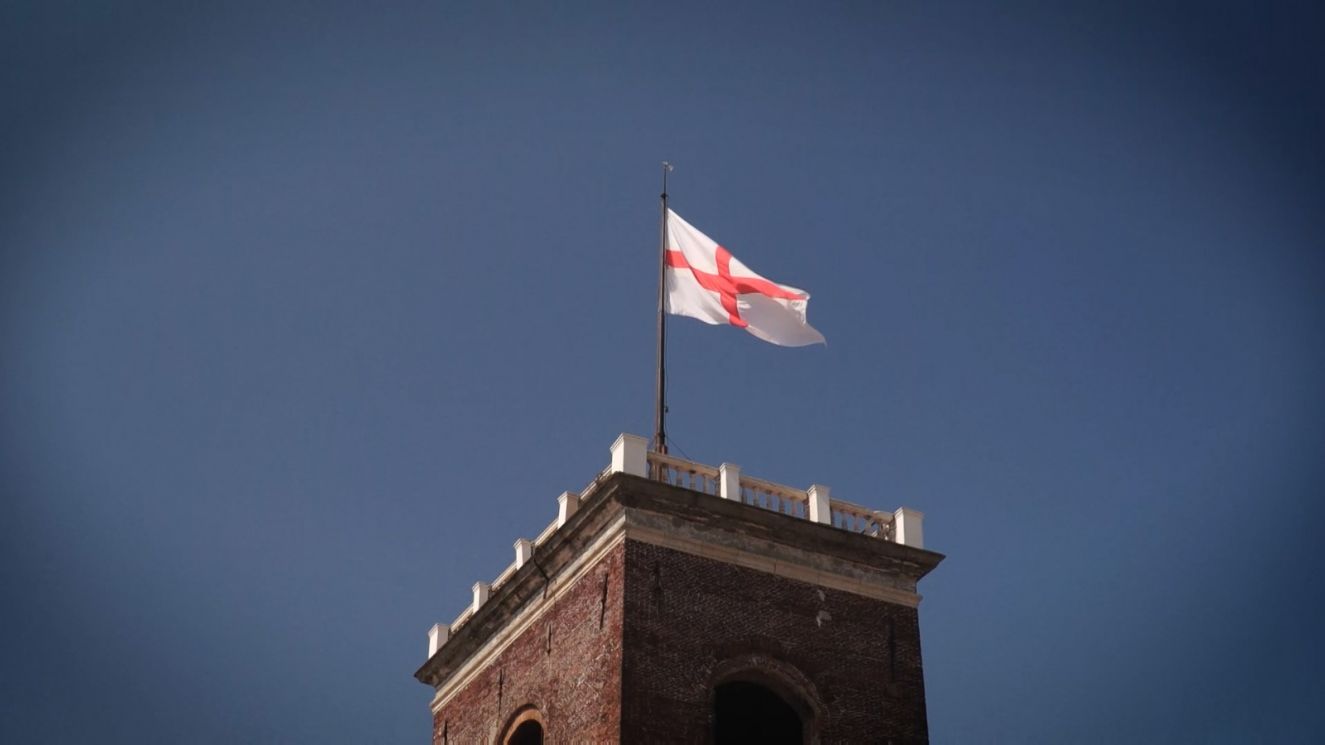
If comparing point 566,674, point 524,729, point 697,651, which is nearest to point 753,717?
point 697,651

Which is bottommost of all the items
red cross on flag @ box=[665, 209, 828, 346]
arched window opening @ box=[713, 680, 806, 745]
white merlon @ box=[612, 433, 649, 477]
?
arched window opening @ box=[713, 680, 806, 745]

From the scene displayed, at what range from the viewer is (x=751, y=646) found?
42375 mm

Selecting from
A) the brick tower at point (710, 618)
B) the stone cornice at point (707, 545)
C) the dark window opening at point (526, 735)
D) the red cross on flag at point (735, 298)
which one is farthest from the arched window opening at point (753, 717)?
the red cross on flag at point (735, 298)

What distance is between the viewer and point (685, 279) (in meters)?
48.6

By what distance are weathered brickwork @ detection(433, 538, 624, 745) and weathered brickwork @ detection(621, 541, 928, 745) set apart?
535mm

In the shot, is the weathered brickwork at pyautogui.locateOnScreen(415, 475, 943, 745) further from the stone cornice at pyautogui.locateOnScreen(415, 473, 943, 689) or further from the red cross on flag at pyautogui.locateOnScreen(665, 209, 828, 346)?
the red cross on flag at pyautogui.locateOnScreen(665, 209, 828, 346)

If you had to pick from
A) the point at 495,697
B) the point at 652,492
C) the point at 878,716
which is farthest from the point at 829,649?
the point at 495,697

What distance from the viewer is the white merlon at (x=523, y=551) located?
46656 millimetres

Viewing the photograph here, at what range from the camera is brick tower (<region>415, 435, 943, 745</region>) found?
Answer: 41219mm

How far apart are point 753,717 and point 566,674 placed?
489cm

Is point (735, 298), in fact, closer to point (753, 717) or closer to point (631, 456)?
point (631, 456)

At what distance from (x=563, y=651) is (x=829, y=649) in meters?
6.47

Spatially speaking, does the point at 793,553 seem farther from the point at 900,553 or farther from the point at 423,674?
the point at 423,674

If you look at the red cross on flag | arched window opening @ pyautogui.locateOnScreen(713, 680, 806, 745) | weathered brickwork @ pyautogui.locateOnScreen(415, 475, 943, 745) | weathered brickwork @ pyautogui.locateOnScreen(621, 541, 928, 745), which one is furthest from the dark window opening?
the red cross on flag
